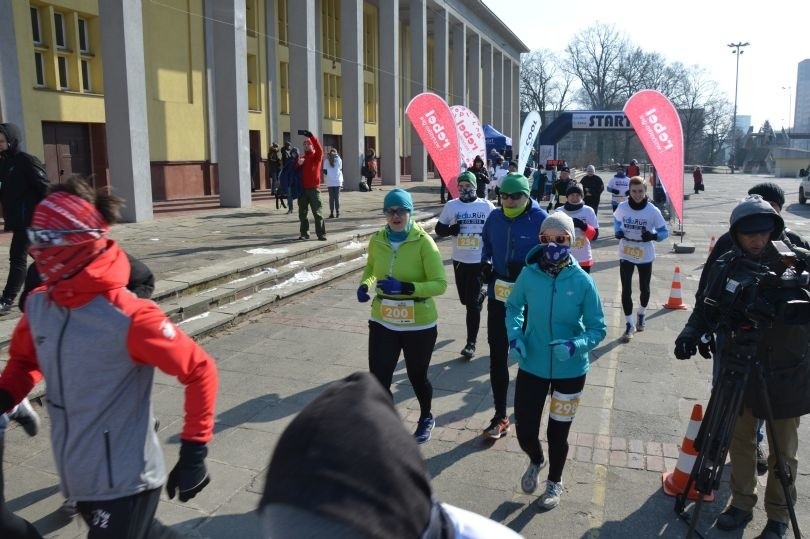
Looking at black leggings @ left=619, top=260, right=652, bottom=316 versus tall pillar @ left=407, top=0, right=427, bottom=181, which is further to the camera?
tall pillar @ left=407, top=0, right=427, bottom=181

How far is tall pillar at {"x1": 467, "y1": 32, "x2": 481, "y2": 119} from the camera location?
4358cm

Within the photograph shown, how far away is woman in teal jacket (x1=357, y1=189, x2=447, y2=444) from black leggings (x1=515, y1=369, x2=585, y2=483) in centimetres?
90

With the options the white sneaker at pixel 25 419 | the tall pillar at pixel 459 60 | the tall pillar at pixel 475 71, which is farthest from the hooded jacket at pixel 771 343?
the tall pillar at pixel 475 71

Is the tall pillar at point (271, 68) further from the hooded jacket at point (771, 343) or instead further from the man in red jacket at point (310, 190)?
the hooded jacket at point (771, 343)

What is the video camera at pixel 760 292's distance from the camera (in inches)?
122

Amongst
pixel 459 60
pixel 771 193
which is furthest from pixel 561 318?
pixel 459 60

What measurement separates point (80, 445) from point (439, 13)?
36354 mm

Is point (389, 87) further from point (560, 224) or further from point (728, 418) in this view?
point (728, 418)

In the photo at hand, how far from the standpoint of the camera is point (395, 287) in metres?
4.48

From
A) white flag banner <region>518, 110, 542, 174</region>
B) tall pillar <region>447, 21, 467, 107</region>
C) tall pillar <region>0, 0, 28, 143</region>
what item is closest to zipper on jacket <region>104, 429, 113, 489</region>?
tall pillar <region>0, 0, 28, 143</region>

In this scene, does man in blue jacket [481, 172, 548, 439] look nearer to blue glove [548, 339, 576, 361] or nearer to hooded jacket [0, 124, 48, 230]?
blue glove [548, 339, 576, 361]

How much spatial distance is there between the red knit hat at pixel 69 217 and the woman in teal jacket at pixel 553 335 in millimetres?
2435

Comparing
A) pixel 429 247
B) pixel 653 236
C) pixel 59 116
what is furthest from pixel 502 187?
pixel 59 116

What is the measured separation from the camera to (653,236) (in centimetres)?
757
